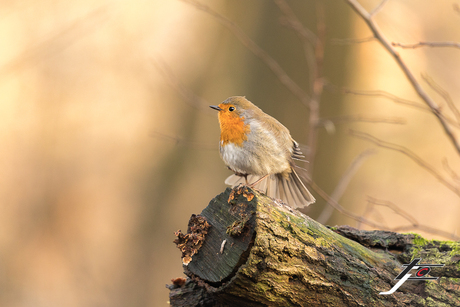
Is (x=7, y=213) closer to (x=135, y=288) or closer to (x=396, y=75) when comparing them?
(x=135, y=288)

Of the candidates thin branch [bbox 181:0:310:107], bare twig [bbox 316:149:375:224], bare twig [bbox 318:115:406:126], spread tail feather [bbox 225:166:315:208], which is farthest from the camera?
bare twig [bbox 316:149:375:224]

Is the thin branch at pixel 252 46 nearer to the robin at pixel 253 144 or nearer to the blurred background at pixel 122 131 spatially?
the robin at pixel 253 144

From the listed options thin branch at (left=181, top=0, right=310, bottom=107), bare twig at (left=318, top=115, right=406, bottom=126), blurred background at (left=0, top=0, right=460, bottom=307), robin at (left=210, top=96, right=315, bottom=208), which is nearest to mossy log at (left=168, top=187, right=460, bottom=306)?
robin at (left=210, top=96, right=315, bottom=208)

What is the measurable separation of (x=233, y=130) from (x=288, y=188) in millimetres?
714

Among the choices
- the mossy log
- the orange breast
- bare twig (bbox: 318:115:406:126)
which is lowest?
the mossy log

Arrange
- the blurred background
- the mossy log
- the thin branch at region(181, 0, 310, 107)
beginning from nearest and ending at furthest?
the mossy log < the thin branch at region(181, 0, 310, 107) < the blurred background

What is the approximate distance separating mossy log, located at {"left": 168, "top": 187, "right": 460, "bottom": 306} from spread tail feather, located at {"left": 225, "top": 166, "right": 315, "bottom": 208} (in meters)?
0.95

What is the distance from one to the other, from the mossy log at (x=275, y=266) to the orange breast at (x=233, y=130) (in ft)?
2.74

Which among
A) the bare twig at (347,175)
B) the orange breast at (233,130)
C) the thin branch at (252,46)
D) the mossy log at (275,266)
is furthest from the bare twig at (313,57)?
the mossy log at (275,266)

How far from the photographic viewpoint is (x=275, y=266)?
1619 mm

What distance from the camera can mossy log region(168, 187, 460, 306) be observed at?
1617 millimetres

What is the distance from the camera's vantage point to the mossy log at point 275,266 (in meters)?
1.62

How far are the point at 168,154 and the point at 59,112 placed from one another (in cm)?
160

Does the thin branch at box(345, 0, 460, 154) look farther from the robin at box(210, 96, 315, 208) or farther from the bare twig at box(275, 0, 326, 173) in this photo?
the robin at box(210, 96, 315, 208)
